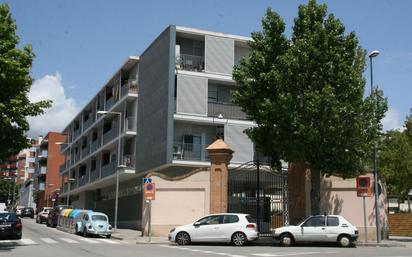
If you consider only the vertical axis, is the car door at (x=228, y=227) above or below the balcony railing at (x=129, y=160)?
below

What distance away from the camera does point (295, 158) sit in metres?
23.8

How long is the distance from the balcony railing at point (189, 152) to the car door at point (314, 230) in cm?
1564

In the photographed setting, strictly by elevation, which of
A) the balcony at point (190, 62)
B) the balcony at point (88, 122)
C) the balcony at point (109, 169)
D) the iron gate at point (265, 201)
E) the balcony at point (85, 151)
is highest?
the balcony at point (190, 62)

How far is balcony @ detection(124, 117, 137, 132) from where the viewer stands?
42.8 meters

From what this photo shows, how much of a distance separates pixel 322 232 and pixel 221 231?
4.31 metres

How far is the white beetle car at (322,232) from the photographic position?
21891mm

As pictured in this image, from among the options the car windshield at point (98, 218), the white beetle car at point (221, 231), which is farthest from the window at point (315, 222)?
the car windshield at point (98, 218)

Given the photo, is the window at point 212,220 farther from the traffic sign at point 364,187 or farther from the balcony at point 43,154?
the balcony at point 43,154

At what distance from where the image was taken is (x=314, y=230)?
872 inches

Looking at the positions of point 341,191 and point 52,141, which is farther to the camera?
point 52,141

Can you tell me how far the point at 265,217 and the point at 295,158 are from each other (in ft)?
20.5

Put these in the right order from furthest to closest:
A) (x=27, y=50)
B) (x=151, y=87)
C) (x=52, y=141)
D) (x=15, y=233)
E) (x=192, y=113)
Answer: (x=52, y=141)
(x=151, y=87)
(x=192, y=113)
(x=15, y=233)
(x=27, y=50)

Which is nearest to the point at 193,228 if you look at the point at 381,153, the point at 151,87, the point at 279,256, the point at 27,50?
the point at 279,256

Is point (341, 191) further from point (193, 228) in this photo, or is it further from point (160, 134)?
point (160, 134)
